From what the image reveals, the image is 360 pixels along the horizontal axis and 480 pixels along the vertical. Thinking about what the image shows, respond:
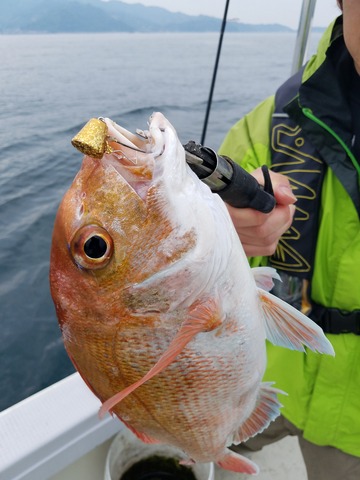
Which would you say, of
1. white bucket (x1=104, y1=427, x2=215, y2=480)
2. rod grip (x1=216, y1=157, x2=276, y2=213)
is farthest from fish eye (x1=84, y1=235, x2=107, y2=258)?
white bucket (x1=104, y1=427, x2=215, y2=480)

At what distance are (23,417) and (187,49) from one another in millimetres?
13183

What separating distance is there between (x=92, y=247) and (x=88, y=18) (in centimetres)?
740

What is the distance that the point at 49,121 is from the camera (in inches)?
199

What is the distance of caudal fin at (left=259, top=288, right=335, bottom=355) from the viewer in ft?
3.12

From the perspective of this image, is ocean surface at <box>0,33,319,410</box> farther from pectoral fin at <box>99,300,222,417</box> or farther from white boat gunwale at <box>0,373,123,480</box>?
pectoral fin at <box>99,300,222,417</box>

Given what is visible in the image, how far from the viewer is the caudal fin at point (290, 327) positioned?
95cm

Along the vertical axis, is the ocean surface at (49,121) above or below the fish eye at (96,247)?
below

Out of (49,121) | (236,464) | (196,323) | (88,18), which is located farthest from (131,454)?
(88,18)

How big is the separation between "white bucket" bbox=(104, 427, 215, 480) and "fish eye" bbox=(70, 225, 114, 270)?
4.54 feet

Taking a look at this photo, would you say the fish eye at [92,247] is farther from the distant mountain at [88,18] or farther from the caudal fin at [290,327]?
the distant mountain at [88,18]

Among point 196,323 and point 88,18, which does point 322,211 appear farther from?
point 88,18

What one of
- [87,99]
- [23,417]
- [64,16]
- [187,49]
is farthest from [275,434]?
[187,49]

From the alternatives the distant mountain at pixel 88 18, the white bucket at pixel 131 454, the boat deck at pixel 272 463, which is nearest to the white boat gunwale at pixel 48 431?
the white bucket at pixel 131 454

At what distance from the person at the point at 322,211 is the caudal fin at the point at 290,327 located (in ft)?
2.17
